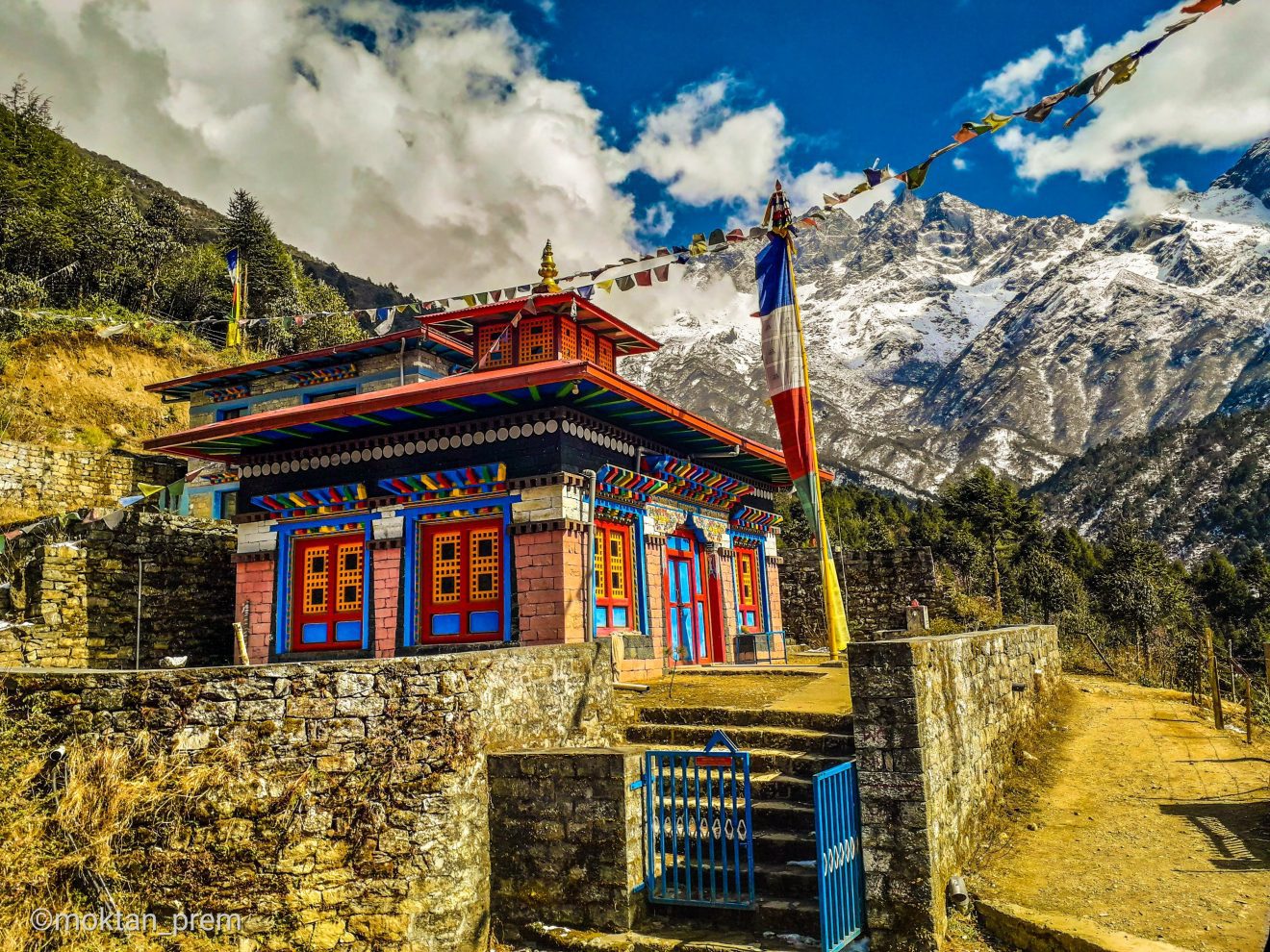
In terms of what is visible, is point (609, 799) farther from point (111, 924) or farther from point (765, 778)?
point (111, 924)

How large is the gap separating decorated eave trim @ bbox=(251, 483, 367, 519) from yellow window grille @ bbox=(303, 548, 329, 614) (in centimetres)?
77

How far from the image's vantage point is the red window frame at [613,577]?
14.4 meters

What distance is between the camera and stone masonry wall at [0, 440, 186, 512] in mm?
23984

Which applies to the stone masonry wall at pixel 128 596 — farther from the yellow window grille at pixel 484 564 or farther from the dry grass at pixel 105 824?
the dry grass at pixel 105 824

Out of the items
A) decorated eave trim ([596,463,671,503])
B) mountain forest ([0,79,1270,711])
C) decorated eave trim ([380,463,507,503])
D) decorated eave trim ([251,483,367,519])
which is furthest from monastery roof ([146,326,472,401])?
decorated eave trim ([596,463,671,503])

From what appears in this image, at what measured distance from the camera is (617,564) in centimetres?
1502

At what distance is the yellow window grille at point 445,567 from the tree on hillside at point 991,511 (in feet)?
84.9

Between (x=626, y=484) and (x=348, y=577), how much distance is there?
518 cm

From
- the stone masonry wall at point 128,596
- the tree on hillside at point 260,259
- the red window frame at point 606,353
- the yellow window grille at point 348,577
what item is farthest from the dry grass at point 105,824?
the tree on hillside at point 260,259

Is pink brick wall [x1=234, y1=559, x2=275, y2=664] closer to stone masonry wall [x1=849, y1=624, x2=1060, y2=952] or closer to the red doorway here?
the red doorway

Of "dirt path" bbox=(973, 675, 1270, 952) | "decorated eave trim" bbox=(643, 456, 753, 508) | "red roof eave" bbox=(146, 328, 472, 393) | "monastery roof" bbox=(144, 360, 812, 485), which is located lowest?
"dirt path" bbox=(973, 675, 1270, 952)

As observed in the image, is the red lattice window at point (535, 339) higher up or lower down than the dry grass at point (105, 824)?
higher up

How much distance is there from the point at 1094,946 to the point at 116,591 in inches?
668

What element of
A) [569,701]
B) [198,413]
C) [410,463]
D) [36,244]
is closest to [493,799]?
[569,701]
